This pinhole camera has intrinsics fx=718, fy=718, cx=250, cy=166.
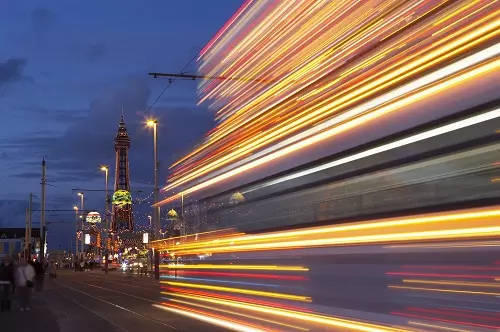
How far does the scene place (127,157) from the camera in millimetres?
148875

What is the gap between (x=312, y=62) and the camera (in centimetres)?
788

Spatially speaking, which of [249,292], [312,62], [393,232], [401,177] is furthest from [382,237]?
[249,292]

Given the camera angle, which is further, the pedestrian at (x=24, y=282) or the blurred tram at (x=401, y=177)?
the pedestrian at (x=24, y=282)

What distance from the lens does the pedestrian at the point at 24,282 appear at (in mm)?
20359

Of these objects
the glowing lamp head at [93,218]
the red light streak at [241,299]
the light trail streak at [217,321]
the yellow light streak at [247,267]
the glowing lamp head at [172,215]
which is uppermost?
the glowing lamp head at [93,218]

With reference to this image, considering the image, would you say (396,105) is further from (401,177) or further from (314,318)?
(314,318)

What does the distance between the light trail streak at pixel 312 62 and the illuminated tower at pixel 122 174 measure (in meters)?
116

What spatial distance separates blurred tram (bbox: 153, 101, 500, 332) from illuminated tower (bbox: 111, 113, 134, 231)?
388ft

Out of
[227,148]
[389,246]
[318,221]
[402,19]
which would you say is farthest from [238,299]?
[402,19]

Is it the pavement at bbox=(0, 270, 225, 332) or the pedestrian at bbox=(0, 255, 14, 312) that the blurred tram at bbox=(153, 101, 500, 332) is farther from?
the pedestrian at bbox=(0, 255, 14, 312)

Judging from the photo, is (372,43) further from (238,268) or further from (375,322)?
(238,268)

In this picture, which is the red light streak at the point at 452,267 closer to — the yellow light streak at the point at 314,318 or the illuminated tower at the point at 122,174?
the yellow light streak at the point at 314,318

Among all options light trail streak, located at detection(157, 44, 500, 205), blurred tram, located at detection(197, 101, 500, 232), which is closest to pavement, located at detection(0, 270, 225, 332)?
light trail streak, located at detection(157, 44, 500, 205)

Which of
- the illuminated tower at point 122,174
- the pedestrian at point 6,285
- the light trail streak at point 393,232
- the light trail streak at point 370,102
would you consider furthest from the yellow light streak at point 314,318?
the illuminated tower at point 122,174
